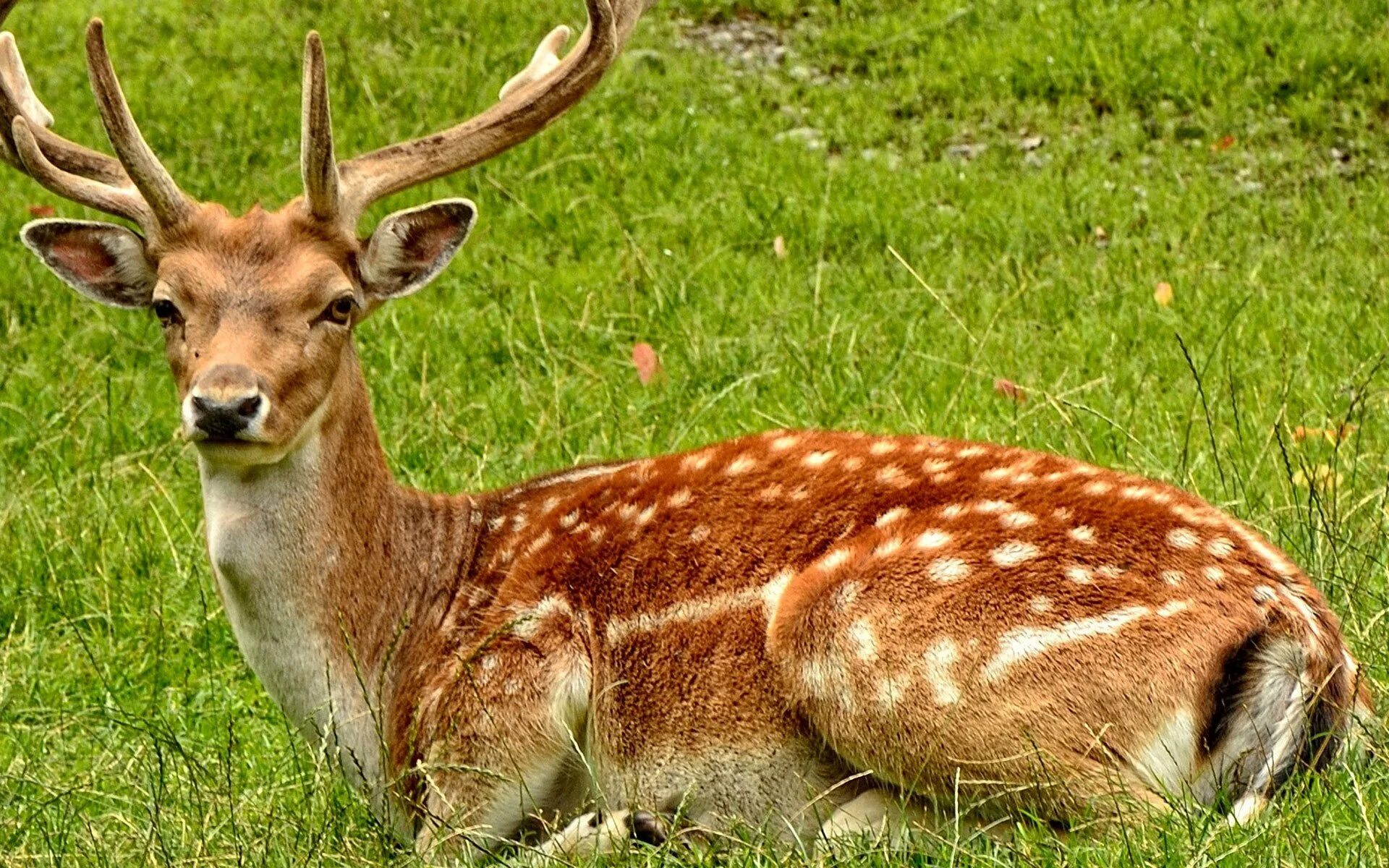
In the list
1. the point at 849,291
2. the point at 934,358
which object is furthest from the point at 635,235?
the point at 934,358

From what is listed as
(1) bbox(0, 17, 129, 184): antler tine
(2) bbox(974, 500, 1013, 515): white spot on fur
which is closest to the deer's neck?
(1) bbox(0, 17, 129, 184): antler tine

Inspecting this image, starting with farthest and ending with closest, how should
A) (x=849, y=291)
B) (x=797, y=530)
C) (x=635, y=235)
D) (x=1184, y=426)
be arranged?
(x=635, y=235), (x=849, y=291), (x=1184, y=426), (x=797, y=530)

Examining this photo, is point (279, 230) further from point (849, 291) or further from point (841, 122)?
point (841, 122)

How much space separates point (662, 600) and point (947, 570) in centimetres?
66

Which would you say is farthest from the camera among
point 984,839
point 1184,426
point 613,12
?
point 1184,426

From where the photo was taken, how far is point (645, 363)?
747 cm

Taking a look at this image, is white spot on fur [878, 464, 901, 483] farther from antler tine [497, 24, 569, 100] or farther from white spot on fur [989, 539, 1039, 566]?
antler tine [497, 24, 569, 100]

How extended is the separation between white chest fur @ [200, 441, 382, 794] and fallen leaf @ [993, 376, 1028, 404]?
9.32ft

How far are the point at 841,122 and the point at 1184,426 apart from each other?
389 cm

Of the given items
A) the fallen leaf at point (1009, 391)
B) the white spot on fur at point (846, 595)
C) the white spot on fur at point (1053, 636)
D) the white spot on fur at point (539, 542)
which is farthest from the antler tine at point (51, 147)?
the fallen leaf at point (1009, 391)

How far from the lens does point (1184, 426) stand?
6656 millimetres

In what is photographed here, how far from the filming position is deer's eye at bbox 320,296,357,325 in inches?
181

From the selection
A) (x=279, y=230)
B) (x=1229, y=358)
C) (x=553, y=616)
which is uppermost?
(x=279, y=230)

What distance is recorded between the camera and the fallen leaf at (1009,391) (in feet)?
22.2
